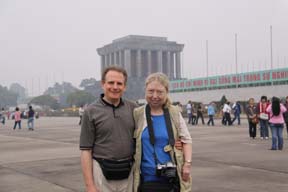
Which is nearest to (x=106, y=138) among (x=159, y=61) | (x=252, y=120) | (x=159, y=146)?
(x=159, y=146)

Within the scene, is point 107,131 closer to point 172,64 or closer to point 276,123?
point 276,123

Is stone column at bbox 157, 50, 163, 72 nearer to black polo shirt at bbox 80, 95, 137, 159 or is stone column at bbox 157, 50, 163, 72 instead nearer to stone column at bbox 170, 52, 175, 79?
stone column at bbox 170, 52, 175, 79

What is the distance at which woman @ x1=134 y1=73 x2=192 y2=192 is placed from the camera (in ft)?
10.3

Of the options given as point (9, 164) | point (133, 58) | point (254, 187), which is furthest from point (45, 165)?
point (133, 58)

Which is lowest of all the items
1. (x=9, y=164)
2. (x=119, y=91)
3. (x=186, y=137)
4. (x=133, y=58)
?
(x=9, y=164)

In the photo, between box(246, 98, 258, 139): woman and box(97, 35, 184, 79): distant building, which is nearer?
box(246, 98, 258, 139): woman

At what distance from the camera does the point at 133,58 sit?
150m

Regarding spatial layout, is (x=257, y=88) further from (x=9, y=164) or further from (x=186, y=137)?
(x=186, y=137)

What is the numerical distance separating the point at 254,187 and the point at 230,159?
3167mm

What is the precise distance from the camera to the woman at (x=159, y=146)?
313 centimetres

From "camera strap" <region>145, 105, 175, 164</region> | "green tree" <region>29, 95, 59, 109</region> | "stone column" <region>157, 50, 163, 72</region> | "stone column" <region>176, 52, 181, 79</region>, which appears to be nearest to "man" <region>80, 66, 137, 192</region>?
"camera strap" <region>145, 105, 175, 164</region>

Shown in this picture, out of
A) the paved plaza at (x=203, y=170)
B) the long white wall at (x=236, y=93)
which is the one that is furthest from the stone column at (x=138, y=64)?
the paved plaza at (x=203, y=170)

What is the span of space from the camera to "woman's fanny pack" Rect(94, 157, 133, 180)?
0.23 m

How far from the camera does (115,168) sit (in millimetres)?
3137
